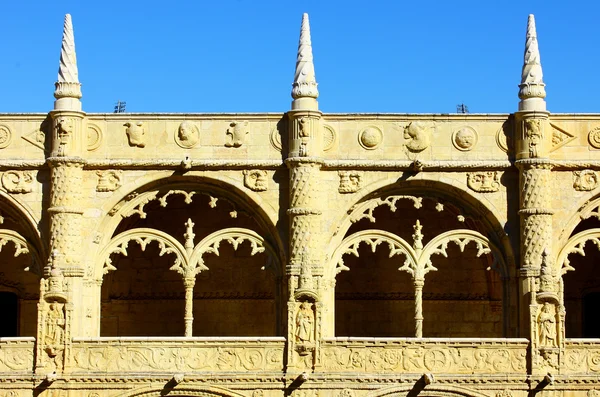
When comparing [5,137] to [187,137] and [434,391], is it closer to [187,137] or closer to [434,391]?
[187,137]

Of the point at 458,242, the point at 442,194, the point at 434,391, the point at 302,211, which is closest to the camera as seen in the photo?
the point at 434,391

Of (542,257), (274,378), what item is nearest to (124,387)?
(274,378)

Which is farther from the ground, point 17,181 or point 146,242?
point 17,181

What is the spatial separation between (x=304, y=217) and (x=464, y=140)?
3.71 metres

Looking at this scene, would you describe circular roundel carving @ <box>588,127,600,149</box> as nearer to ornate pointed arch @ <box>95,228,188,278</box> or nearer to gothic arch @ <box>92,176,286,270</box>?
gothic arch @ <box>92,176,286,270</box>

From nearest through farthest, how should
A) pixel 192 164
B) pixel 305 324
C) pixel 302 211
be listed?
pixel 305 324, pixel 302 211, pixel 192 164

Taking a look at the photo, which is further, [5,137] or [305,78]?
[5,137]

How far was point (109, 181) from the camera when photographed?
27703mm

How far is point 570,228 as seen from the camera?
90.7 feet

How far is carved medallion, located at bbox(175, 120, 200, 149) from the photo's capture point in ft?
90.9

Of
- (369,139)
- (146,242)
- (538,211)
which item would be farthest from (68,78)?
(538,211)

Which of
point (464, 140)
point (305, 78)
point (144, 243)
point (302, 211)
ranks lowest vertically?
point (144, 243)

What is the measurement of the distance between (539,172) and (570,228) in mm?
1356

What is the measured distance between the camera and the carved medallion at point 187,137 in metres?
27.7
